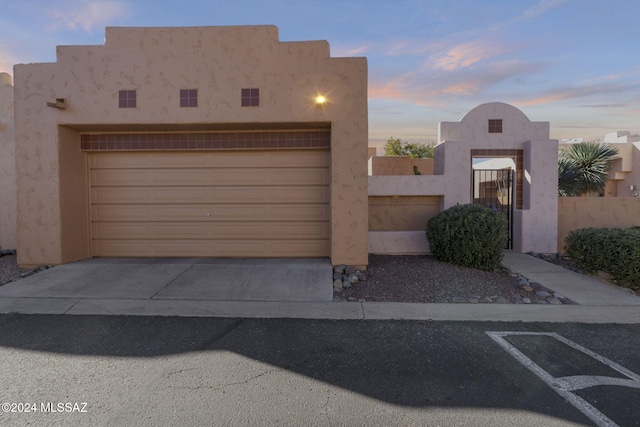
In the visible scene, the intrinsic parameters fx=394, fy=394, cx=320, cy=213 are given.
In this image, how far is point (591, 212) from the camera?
10891 millimetres

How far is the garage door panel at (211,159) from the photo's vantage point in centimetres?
910

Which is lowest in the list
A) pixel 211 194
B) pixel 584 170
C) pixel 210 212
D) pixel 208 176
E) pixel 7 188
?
pixel 210 212

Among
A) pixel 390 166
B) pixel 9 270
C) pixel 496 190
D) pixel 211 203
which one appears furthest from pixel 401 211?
pixel 9 270

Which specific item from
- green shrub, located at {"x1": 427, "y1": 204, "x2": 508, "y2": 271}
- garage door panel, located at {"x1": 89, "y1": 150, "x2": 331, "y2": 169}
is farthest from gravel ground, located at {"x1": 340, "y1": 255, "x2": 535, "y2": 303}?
garage door panel, located at {"x1": 89, "y1": 150, "x2": 331, "y2": 169}

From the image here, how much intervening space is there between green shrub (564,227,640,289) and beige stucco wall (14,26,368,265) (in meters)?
4.66

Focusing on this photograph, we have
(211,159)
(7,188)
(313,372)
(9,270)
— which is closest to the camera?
(313,372)

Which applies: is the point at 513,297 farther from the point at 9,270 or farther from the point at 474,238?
the point at 9,270

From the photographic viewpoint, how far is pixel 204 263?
8.59 m

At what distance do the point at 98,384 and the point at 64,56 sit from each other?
297 inches

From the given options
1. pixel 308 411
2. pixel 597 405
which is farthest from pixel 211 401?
pixel 597 405

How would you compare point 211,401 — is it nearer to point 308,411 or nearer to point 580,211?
point 308,411

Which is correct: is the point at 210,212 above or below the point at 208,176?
below

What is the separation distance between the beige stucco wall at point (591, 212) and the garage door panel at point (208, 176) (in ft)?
22.5

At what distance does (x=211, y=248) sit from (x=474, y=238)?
5.84 meters
